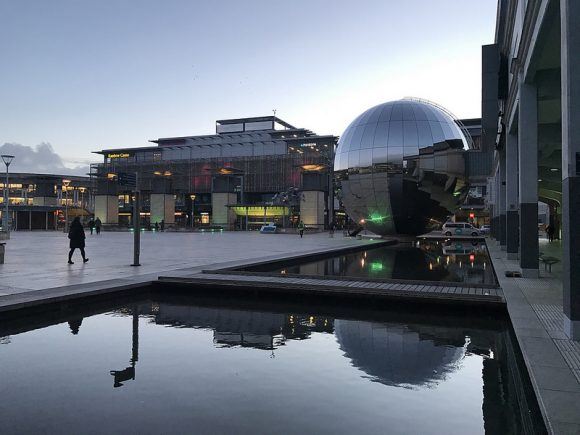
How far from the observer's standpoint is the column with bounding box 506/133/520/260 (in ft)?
65.0

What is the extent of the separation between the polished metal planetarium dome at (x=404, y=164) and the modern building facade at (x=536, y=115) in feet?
8.99

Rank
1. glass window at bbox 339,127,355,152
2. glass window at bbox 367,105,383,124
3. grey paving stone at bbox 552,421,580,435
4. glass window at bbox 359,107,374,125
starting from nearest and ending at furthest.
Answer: grey paving stone at bbox 552,421,580,435 < glass window at bbox 367,105,383,124 < glass window at bbox 359,107,374,125 < glass window at bbox 339,127,355,152

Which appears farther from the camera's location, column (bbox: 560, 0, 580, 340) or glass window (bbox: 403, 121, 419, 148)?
glass window (bbox: 403, 121, 419, 148)

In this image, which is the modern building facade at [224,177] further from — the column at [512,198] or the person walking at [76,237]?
the person walking at [76,237]

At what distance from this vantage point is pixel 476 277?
15227 mm

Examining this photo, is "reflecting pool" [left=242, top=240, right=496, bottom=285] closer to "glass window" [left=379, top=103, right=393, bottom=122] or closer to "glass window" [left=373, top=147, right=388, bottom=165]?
"glass window" [left=373, top=147, right=388, bottom=165]

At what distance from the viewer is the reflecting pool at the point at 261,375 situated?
4.67 m

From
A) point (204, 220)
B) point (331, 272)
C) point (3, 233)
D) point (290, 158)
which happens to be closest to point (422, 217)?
point (331, 272)

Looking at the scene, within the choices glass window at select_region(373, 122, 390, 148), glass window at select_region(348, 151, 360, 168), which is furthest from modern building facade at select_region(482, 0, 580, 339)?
glass window at select_region(348, 151, 360, 168)

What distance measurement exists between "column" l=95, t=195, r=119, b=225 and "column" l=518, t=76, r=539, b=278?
7654cm

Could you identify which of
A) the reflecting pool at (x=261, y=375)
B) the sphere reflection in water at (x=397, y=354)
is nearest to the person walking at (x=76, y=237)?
the reflecting pool at (x=261, y=375)

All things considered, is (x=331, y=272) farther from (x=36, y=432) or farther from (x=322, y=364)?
(x=36, y=432)

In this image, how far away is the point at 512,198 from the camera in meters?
19.7

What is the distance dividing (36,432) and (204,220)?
10280 centimetres
